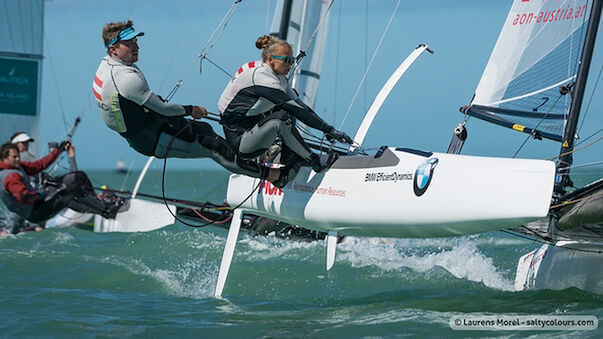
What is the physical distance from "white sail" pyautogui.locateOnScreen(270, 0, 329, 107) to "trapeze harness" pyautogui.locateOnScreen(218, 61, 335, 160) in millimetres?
4085

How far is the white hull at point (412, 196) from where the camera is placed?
3.83 meters

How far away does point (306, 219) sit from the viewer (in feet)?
16.0

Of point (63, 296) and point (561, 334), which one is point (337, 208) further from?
point (63, 296)

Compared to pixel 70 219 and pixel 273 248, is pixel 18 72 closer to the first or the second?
pixel 70 219

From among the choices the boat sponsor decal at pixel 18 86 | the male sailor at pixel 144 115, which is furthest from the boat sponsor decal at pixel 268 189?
the boat sponsor decal at pixel 18 86

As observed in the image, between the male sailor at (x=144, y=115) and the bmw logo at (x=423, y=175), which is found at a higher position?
the male sailor at (x=144, y=115)

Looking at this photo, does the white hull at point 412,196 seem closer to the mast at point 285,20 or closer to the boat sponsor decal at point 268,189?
the boat sponsor decal at point 268,189

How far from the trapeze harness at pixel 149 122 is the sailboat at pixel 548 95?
1843 mm

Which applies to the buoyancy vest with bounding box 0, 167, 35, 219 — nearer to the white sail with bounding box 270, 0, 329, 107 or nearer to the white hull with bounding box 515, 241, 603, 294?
the white sail with bounding box 270, 0, 329, 107

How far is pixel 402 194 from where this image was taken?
169 inches

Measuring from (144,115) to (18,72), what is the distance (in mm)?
8529

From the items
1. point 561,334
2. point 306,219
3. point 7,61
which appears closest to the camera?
point 561,334

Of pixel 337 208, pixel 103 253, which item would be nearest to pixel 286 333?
pixel 337 208

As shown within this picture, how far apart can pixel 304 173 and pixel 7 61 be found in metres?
8.81
